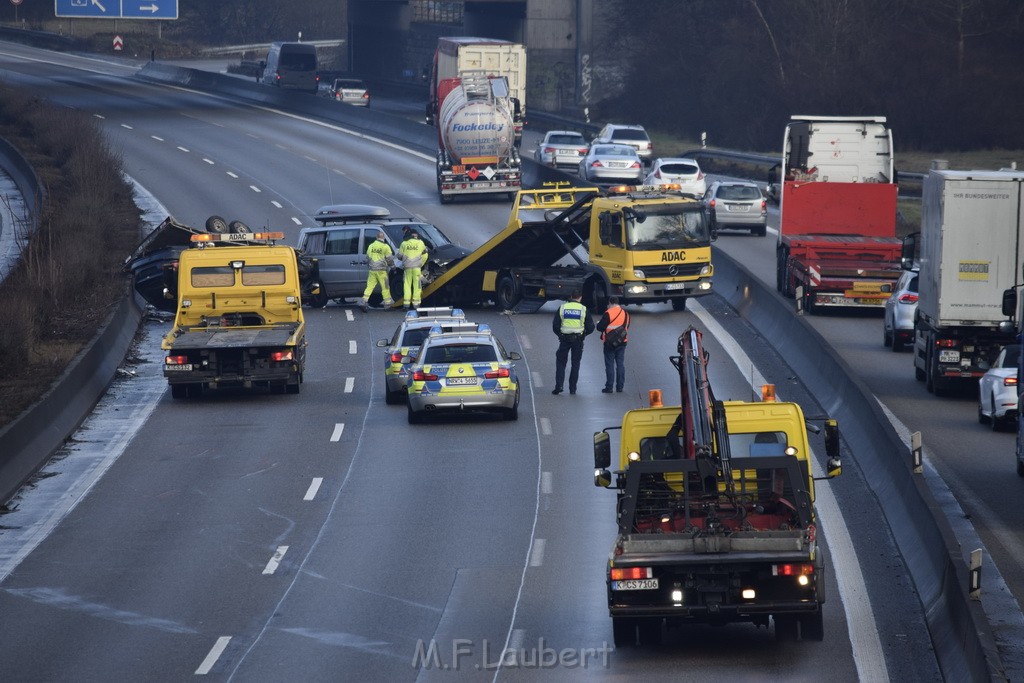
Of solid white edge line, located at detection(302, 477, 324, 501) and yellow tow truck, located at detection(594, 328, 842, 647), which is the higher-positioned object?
yellow tow truck, located at detection(594, 328, 842, 647)

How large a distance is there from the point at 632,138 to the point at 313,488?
152ft

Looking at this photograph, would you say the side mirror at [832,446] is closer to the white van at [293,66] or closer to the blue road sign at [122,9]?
the blue road sign at [122,9]

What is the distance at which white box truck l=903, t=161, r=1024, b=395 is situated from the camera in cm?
2622

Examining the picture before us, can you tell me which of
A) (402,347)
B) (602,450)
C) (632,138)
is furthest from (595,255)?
(632,138)

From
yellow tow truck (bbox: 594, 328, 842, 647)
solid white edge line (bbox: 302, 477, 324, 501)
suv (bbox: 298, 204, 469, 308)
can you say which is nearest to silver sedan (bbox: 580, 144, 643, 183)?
suv (bbox: 298, 204, 469, 308)

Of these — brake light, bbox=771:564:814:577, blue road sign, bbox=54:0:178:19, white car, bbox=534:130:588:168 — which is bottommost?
brake light, bbox=771:564:814:577

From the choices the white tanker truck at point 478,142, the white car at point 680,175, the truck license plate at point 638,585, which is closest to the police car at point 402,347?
the truck license plate at point 638,585

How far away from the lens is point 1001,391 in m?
23.7

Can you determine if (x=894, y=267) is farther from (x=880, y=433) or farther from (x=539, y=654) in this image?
(x=539, y=654)

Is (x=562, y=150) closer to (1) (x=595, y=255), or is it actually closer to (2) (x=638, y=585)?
(1) (x=595, y=255)

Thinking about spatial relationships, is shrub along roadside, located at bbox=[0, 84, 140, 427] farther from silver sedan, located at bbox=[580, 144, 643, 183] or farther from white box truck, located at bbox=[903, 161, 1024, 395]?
silver sedan, located at bbox=[580, 144, 643, 183]

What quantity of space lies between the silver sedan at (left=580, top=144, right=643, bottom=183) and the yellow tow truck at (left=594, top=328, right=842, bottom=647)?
137 ft

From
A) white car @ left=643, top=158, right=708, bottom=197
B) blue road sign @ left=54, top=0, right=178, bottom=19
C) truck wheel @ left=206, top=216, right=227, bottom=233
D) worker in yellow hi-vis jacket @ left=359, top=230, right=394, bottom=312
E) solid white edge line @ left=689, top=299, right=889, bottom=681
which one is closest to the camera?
solid white edge line @ left=689, top=299, right=889, bottom=681

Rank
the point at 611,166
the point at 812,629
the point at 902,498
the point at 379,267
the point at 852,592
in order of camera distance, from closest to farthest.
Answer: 1. the point at 812,629
2. the point at 852,592
3. the point at 902,498
4. the point at 379,267
5. the point at 611,166
